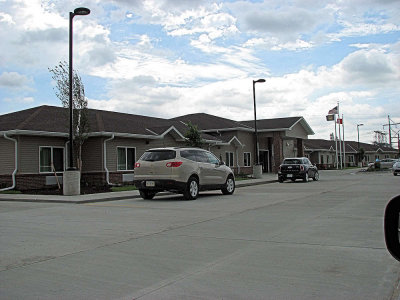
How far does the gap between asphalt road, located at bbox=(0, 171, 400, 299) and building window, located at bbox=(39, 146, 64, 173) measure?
39.6ft

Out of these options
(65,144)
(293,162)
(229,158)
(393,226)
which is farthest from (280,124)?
(393,226)

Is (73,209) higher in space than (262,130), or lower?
lower

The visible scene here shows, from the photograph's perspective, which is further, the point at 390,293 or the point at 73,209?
the point at 73,209

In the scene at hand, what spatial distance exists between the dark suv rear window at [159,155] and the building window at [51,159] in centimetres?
882

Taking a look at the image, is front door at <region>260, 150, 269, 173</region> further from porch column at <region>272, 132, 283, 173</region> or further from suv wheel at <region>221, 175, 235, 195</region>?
suv wheel at <region>221, 175, 235, 195</region>

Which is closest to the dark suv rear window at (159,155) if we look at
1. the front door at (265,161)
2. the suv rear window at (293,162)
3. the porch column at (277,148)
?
the suv rear window at (293,162)

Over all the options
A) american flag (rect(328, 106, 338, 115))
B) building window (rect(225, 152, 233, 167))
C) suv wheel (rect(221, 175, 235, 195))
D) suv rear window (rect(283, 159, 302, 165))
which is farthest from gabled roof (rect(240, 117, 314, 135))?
suv wheel (rect(221, 175, 235, 195))

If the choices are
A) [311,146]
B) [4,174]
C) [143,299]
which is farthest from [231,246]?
[311,146]

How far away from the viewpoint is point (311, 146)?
6569 centimetres

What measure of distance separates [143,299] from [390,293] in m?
2.56

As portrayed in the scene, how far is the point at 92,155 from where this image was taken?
79.2ft

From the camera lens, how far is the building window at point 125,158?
985 inches

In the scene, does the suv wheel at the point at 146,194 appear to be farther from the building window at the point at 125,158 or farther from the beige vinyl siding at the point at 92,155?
the building window at the point at 125,158

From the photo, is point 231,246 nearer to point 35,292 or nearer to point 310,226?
point 310,226
